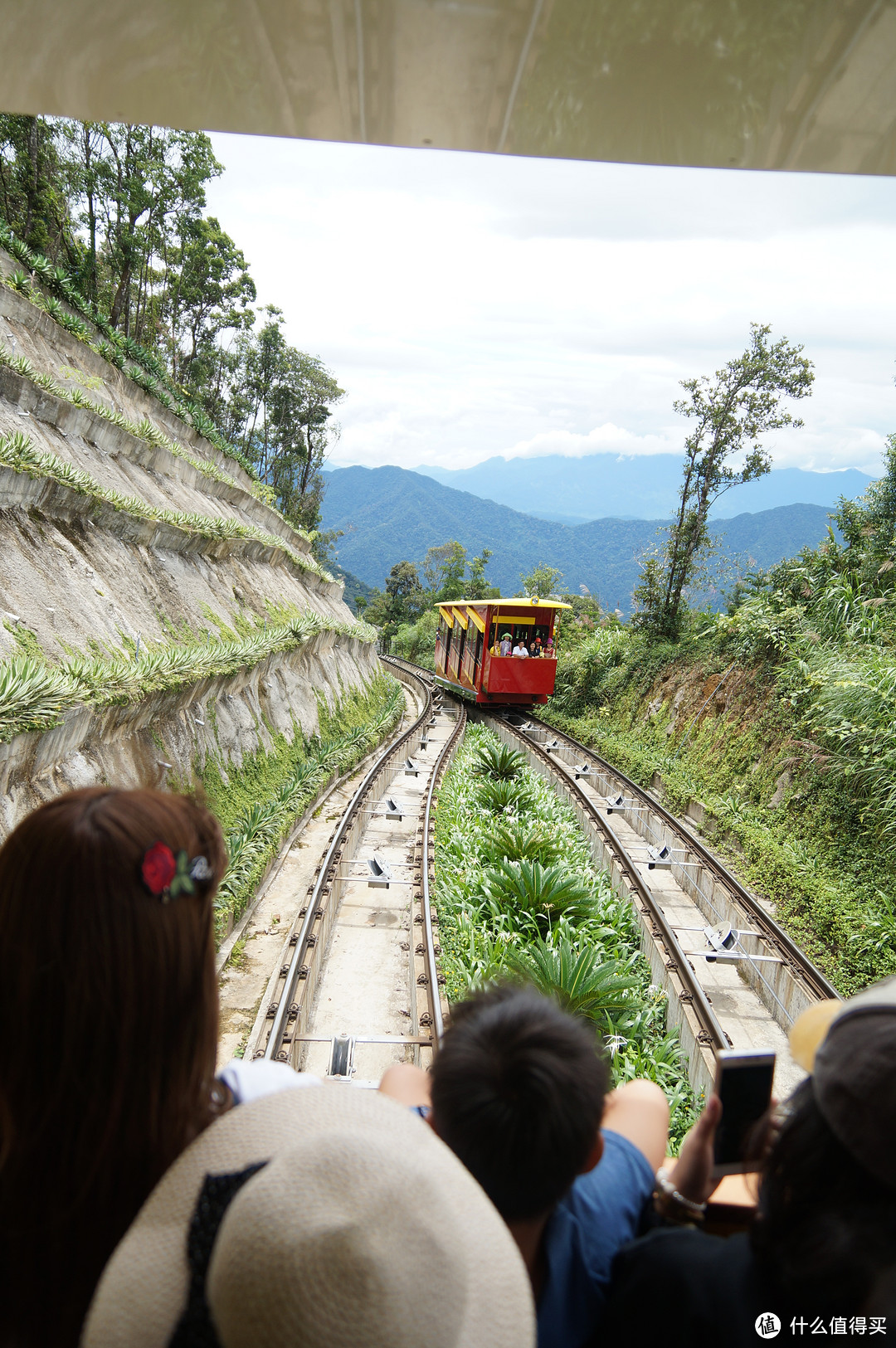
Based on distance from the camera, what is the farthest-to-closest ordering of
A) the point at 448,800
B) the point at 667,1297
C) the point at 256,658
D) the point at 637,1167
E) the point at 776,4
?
the point at 448,800 → the point at 256,658 → the point at 776,4 → the point at 637,1167 → the point at 667,1297

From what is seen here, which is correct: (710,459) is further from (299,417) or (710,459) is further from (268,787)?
(299,417)

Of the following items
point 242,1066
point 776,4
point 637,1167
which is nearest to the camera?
point 242,1066

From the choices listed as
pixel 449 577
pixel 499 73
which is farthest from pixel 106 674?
pixel 449 577

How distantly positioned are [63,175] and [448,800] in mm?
24032

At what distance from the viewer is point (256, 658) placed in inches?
455

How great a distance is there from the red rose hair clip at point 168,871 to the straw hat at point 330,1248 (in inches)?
14.1

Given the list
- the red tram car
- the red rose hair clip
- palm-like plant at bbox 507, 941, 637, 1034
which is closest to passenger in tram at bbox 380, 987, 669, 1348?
the red rose hair clip

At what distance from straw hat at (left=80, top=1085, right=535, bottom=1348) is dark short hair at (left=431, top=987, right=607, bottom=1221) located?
16.1 inches

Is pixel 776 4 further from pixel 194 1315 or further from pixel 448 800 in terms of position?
pixel 448 800

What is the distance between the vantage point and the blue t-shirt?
1.50 meters

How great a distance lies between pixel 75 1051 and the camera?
1.19 metres

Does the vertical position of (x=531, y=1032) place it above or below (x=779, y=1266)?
above

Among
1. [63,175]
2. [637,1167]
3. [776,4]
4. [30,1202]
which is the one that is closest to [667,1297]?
[637,1167]

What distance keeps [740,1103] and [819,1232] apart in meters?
0.41
